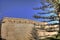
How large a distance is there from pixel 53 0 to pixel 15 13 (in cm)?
116

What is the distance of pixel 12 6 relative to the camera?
104 inches

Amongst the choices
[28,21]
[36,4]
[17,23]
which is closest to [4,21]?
[17,23]

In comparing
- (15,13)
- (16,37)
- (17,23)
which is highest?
(15,13)

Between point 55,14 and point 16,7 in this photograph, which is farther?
point 16,7

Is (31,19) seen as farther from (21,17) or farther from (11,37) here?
(11,37)

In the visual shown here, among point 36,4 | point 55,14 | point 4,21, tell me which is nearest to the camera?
point 55,14

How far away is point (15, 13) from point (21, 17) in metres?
0.16

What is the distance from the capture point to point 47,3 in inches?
61.7

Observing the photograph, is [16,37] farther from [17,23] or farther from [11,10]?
[11,10]

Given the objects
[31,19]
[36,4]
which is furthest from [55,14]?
[36,4]

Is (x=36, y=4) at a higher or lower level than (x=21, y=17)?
higher

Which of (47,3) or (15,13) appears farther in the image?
(15,13)

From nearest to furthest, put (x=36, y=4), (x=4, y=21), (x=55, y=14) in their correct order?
1. (x=55, y=14)
2. (x=4, y=21)
3. (x=36, y=4)

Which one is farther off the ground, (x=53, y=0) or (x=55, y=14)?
(x=53, y=0)
